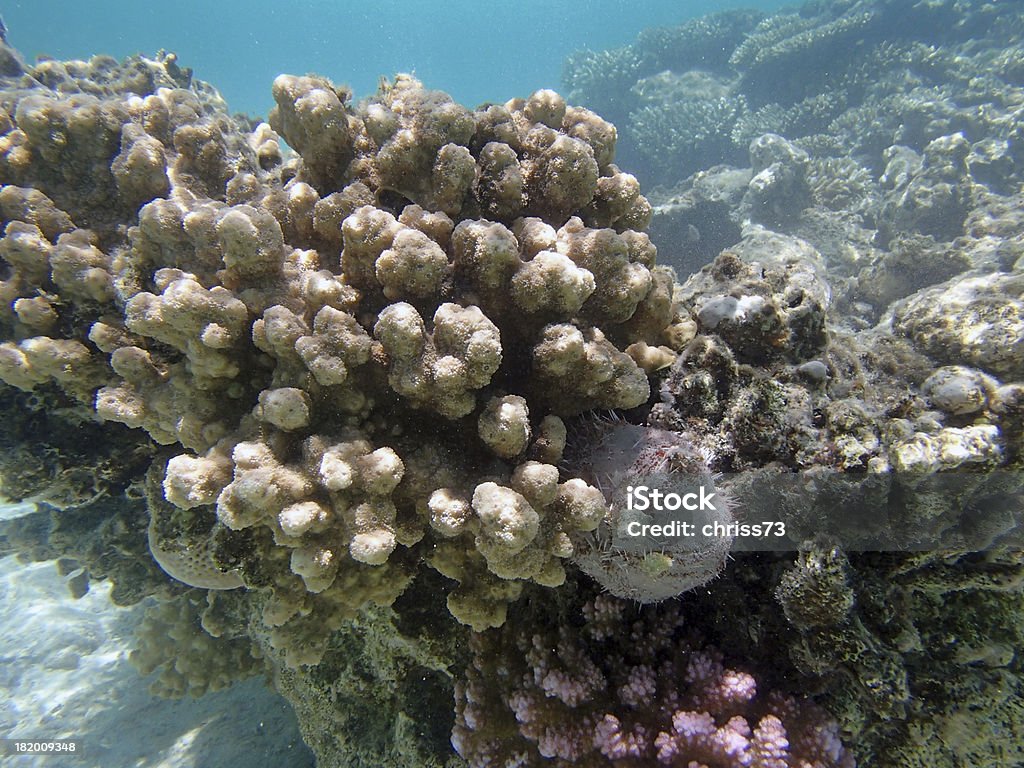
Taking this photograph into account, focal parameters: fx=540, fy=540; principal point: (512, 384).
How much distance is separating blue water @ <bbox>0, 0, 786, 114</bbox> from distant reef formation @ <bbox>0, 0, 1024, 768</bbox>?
64.6 meters

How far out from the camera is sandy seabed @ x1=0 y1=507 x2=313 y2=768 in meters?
4.54

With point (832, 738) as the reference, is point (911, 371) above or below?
above

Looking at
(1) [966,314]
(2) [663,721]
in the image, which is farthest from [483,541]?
(1) [966,314]

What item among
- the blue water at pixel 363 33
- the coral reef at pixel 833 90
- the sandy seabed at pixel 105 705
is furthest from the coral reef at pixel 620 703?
the blue water at pixel 363 33

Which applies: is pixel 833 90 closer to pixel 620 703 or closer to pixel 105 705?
pixel 620 703

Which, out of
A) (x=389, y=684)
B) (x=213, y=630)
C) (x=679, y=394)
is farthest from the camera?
(x=213, y=630)

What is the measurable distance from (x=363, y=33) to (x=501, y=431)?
456 feet

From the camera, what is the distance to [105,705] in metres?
5.08

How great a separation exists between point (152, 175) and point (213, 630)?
2.91 metres

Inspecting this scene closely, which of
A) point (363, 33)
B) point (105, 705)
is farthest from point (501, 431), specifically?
point (363, 33)

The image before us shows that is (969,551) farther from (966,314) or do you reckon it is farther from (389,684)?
(389,684)

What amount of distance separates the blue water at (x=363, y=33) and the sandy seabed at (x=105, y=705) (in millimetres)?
63402

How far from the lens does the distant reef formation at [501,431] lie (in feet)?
6.66

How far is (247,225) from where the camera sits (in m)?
A: 2.18
